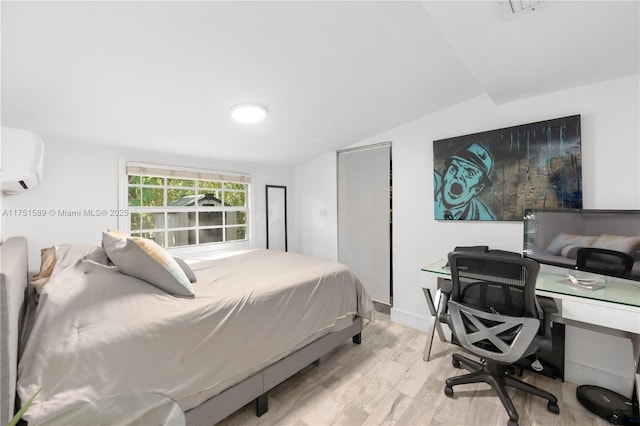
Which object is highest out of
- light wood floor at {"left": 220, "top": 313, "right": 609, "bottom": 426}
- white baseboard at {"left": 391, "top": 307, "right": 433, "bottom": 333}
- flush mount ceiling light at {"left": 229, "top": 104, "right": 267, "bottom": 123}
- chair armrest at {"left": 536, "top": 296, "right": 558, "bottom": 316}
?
flush mount ceiling light at {"left": 229, "top": 104, "right": 267, "bottom": 123}

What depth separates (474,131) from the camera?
2.63 meters

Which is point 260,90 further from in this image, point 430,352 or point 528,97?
point 430,352

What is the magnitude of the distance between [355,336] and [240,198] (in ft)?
8.19

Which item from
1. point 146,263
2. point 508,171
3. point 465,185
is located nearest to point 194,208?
point 146,263

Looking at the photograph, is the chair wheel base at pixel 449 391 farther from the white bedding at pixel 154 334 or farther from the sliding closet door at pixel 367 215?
the sliding closet door at pixel 367 215

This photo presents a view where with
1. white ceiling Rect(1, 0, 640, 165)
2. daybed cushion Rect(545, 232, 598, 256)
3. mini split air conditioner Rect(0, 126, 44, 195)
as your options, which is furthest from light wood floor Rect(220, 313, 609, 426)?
white ceiling Rect(1, 0, 640, 165)

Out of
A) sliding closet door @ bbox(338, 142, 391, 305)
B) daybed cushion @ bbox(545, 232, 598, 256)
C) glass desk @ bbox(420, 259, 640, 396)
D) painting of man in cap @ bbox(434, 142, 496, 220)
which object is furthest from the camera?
sliding closet door @ bbox(338, 142, 391, 305)

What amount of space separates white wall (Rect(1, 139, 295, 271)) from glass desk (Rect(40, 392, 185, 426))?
7.42 feet

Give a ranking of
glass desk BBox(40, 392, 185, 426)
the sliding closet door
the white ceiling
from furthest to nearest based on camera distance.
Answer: the sliding closet door < the white ceiling < glass desk BBox(40, 392, 185, 426)

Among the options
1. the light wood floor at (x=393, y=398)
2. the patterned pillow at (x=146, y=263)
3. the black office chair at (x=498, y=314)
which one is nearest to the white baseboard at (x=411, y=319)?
Result: the light wood floor at (x=393, y=398)

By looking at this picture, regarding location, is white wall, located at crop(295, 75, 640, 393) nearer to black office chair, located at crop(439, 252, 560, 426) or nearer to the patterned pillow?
black office chair, located at crop(439, 252, 560, 426)

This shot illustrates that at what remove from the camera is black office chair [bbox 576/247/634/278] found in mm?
1688

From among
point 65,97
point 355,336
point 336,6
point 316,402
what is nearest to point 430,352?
point 355,336

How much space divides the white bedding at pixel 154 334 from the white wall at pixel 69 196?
1.27m
